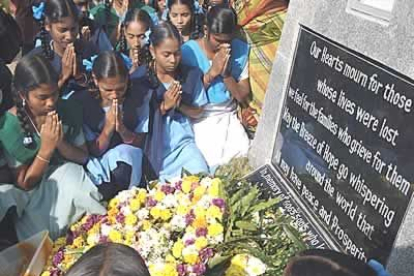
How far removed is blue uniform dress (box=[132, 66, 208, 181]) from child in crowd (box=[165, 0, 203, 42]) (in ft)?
1.47

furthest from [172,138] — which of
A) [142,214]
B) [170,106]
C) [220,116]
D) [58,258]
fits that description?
[58,258]

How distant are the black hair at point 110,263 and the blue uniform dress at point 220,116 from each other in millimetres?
2499

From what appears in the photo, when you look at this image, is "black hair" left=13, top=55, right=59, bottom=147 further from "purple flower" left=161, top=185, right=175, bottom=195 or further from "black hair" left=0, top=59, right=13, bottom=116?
"purple flower" left=161, top=185, right=175, bottom=195

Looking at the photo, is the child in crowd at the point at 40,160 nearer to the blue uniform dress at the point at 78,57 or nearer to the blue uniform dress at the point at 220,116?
the blue uniform dress at the point at 78,57

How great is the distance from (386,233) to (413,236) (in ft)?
0.45

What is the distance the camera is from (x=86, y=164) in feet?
10.9

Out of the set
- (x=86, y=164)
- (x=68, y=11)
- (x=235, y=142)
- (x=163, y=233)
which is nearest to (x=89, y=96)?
(x=86, y=164)

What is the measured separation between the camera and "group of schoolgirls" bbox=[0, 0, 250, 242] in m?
2.93

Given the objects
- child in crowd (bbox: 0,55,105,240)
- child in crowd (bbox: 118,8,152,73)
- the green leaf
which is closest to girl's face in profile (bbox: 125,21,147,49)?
child in crowd (bbox: 118,8,152,73)

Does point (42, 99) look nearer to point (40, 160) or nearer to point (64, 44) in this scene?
point (40, 160)

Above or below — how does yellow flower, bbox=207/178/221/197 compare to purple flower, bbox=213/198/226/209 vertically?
above

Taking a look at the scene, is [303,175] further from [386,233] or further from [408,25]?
[408,25]

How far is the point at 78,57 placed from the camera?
398 centimetres

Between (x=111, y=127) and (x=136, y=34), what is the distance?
0.91 metres
